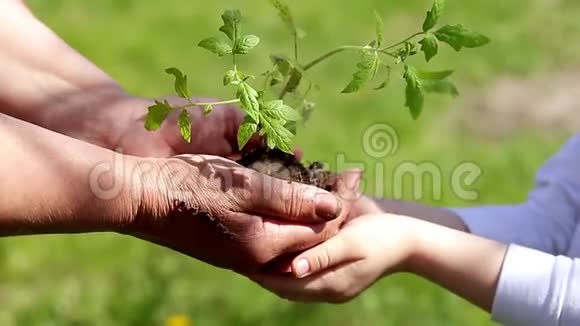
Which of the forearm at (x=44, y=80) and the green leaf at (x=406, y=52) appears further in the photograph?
the forearm at (x=44, y=80)

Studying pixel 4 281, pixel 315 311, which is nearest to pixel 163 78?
pixel 4 281

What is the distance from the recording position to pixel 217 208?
134cm

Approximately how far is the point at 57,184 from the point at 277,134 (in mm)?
285

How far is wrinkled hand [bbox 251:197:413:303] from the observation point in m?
1.45

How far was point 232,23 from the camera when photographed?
1.27m

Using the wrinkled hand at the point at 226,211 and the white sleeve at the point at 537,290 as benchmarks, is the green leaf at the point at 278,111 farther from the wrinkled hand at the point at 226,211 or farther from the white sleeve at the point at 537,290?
the white sleeve at the point at 537,290

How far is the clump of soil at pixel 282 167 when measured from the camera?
1417mm

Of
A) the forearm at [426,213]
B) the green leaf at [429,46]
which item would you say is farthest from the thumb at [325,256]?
the green leaf at [429,46]

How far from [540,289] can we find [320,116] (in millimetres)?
1449

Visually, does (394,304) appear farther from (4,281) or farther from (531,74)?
(531,74)

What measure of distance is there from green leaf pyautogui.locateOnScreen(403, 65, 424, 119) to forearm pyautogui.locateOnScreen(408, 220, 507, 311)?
23cm

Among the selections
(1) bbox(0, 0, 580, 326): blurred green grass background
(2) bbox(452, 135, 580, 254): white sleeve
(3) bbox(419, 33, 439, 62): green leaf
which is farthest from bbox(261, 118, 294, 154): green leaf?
(1) bbox(0, 0, 580, 326): blurred green grass background

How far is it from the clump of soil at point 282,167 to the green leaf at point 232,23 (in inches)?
8.8

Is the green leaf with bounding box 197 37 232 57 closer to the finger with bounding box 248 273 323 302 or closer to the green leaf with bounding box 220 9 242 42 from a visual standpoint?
the green leaf with bounding box 220 9 242 42
